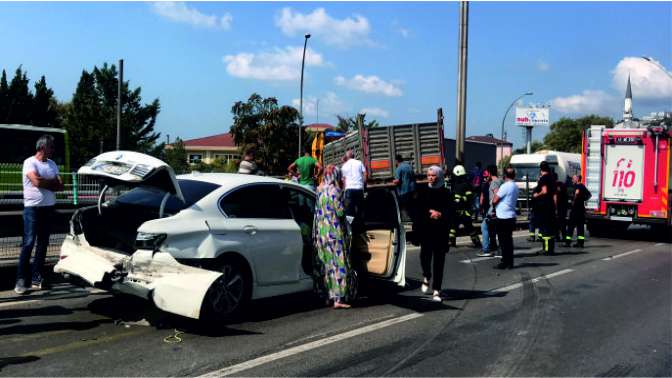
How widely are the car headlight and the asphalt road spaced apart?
31.9 inches

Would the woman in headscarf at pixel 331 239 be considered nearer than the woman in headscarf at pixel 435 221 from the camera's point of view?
Yes

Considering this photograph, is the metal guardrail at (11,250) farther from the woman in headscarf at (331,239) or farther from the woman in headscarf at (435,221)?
the woman in headscarf at (435,221)

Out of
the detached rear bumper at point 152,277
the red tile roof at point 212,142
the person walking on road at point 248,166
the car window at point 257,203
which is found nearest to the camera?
the detached rear bumper at point 152,277

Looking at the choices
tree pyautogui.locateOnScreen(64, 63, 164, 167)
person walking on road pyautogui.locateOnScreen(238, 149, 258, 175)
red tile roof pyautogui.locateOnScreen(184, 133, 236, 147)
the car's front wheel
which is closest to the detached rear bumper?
the car's front wheel

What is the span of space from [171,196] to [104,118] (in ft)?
158

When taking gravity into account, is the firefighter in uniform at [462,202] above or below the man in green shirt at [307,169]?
below

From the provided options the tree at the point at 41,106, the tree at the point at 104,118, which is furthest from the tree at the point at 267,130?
the tree at the point at 41,106

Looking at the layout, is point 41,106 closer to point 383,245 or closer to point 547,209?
point 547,209

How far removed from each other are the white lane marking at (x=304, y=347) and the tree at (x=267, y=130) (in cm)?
3275

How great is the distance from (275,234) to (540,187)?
807 cm

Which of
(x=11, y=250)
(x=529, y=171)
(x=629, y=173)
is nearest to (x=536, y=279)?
(x=11, y=250)

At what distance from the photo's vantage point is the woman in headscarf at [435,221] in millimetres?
7223

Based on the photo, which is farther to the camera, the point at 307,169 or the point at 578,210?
the point at 578,210

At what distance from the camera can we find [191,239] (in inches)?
221
